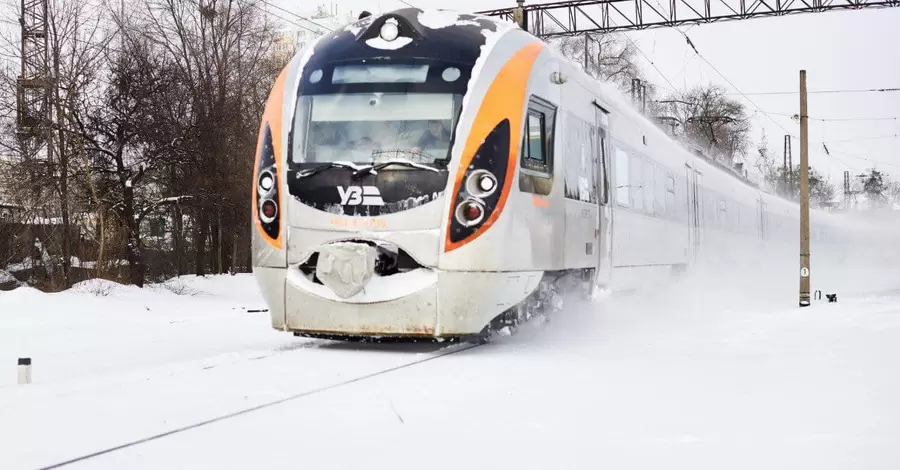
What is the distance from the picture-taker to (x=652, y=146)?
50.2ft

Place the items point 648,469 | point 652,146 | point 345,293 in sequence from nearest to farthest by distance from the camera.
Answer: point 648,469
point 345,293
point 652,146

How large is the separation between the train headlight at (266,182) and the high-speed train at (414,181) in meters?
0.02

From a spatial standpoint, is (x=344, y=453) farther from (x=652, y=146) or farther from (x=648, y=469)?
(x=652, y=146)

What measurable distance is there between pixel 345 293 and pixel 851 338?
624cm

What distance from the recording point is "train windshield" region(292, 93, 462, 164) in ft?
28.1

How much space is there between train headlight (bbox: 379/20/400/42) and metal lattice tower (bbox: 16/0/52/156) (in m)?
14.4

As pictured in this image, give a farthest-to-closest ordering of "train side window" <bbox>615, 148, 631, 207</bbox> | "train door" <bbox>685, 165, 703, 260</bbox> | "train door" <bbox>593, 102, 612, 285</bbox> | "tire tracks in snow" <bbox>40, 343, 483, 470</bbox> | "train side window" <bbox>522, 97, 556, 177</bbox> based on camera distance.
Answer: "train door" <bbox>685, 165, 703, 260</bbox>
"train side window" <bbox>615, 148, 631, 207</bbox>
"train door" <bbox>593, 102, 612, 285</bbox>
"train side window" <bbox>522, 97, 556, 177</bbox>
"tire tracks in snow" <bbox>40, 343, 483, 470</bbox>

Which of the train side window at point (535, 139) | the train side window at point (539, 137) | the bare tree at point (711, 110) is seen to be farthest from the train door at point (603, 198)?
the bare tree at point (711, 110)

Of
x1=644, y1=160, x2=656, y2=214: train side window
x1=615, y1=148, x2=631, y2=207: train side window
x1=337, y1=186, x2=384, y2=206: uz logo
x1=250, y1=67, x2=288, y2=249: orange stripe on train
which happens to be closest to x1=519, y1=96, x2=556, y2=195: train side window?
x1=337, y1=186, x2=384, y2=206: uz logo

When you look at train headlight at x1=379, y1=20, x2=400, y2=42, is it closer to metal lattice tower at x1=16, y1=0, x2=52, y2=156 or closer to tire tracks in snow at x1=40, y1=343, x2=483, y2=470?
tire tracks in snow at x1=40, y1=343, x2=483, y2=470

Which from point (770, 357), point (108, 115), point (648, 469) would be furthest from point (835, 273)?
point (648, 469)

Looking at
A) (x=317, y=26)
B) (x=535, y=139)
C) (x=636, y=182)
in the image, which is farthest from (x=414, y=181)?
(x=317, y=26)

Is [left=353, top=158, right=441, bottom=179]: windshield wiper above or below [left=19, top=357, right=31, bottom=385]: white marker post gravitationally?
above

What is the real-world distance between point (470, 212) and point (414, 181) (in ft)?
1.90
